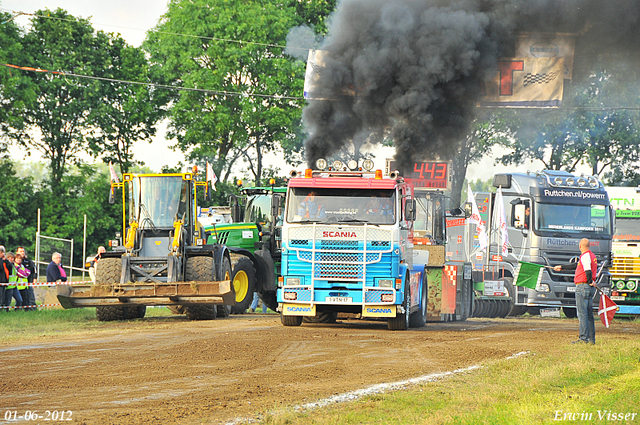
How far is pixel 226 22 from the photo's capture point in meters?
41.5

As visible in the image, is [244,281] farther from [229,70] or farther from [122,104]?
[122,104]

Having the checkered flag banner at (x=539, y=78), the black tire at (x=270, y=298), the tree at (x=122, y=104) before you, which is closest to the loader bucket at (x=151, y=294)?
the black tire at (x=270, y=298)

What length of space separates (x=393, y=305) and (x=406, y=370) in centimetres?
541

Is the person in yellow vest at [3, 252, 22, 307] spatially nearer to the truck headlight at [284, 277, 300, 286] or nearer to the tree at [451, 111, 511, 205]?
the truck headlight at [284, 277, 300, 286]

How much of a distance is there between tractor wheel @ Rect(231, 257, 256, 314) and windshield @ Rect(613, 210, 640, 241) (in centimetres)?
1232

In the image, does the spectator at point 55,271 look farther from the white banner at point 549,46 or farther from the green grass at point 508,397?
the green grass at point 508,397

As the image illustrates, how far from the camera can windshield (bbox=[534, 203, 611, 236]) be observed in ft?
76.2

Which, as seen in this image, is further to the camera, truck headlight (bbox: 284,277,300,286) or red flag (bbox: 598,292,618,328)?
truck headlight (bbox: 284,277,300,286)

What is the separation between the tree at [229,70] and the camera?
136 feet

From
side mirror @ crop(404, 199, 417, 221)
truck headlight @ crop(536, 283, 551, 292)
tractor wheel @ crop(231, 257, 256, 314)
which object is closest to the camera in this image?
side mirror @ crop(404, 199, 417, 221)

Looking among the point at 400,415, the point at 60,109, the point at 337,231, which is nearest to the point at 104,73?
the point at 60,109

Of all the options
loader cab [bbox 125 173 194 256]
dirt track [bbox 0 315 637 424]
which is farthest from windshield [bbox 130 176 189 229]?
dirt track [bbox 0 315 637 424]

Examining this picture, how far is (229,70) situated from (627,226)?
21884mm

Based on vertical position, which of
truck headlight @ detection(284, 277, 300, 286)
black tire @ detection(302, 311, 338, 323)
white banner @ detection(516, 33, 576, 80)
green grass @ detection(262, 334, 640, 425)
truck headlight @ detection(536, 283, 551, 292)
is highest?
white banner @ detection(516, 33, 576, 80)
